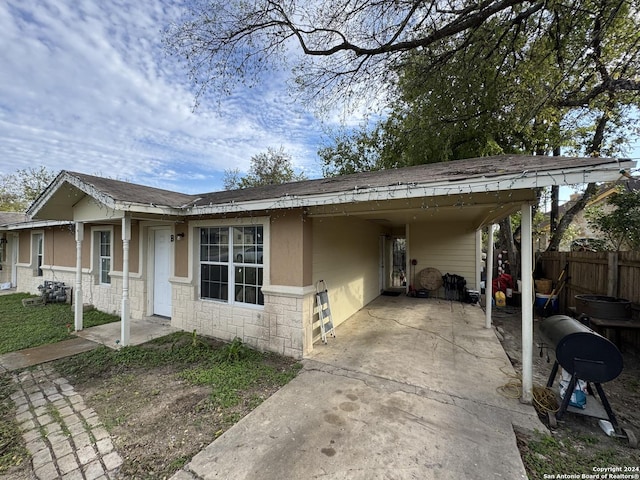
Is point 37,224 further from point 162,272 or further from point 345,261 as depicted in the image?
point 345,261

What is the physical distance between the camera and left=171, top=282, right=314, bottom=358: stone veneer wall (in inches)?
180

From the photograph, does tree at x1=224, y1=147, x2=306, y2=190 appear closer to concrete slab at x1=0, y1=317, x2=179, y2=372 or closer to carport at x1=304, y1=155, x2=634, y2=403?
carport at x1=304, y1=155, x2=634, y2=403

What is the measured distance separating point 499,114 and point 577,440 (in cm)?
914

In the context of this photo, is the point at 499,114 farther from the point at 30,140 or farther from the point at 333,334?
the point at 30,140

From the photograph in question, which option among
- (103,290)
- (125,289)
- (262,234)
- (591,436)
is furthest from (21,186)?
(591,436)

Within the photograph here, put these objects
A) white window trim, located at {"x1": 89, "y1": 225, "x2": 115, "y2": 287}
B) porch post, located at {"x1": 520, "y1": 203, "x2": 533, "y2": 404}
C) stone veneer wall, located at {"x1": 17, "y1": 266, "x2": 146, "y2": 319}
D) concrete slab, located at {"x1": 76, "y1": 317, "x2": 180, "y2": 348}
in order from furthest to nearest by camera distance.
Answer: white window trim, located at {"x1": 89, "y1": 225, "x2": 115, "y2": 287}
stone veneer wall, located at {"x1": 17, "y1": 266, "x2": 146, "y2": 319}
concrete slab, located at {"x1": 76, "y1": 317, "x2": 180, "y2": 348}
porch post, located at {"x1": 520, "y1": 203, "x2": 533, "y2": 404}

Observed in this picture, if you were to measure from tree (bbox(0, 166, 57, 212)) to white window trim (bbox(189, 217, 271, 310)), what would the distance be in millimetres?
26758

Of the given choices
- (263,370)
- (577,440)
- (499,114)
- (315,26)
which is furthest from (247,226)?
(499,114)

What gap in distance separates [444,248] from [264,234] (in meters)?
7.19

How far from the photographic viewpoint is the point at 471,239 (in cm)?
924

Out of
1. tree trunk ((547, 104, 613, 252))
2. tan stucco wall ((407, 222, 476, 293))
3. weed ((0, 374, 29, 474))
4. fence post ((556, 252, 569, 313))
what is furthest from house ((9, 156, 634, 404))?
tree trunk ((547, 104, 613, 252))

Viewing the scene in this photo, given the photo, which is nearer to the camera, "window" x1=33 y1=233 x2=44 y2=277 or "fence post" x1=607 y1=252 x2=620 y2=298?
"fence post" x1=607 y1=252 x2=620 y2=298

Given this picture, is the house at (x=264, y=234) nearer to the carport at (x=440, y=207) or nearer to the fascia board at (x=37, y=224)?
the carport at (x=440, y=207)

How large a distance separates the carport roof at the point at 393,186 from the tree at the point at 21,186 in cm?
2471
